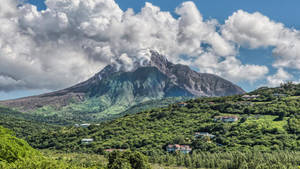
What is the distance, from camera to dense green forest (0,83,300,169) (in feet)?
351

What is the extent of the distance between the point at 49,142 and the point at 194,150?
315ft

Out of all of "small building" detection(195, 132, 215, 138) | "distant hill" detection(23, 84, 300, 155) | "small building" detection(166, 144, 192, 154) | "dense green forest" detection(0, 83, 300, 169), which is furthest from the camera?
"small building" detection(195, 132, 215, 138)

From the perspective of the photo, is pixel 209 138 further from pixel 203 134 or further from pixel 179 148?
pixel 179 148

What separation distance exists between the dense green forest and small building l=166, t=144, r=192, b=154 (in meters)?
2.51

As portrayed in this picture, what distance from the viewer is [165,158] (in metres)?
118

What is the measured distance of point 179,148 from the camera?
132625 mm

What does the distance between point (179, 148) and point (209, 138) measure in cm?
2112

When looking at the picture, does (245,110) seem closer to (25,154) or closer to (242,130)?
(242,130)

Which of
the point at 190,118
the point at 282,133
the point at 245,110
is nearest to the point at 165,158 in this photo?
the point at 282,133

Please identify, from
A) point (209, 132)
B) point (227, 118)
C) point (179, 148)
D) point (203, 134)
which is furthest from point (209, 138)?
point (227, 118)

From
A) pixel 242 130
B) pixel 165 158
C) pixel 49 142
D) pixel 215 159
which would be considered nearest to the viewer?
Result: pixel 215 159

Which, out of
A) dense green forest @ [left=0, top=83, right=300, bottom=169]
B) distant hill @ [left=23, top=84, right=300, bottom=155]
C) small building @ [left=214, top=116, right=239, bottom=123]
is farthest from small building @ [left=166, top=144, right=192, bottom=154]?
small building @ [left=214, top=116, right=239, bottom=123]

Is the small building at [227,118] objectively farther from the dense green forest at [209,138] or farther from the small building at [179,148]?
the small building at [179,148]

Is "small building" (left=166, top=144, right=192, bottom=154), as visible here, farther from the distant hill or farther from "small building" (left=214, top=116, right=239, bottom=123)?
"small building" (left=214, top=116, right=239, bottom=123)
